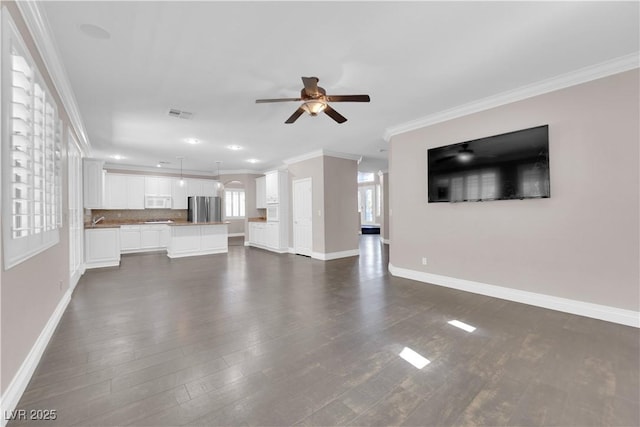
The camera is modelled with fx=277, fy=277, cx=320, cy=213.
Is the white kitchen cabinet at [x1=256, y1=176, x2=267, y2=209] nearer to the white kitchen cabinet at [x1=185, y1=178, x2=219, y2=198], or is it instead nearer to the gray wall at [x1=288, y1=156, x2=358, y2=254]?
the white kitchen cabinet at [x1=185, y1=178, x2=219, y2=198]

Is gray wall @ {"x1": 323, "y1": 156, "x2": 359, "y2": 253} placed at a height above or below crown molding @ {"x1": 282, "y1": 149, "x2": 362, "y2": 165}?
below

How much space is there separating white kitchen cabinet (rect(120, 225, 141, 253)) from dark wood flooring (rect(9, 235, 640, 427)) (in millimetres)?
4761

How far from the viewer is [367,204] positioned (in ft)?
44.2

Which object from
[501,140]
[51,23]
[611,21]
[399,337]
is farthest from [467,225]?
[51,23]

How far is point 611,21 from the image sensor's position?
7.43 ft

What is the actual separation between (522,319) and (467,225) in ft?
4.70

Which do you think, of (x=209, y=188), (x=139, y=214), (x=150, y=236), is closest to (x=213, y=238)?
(x=150, y=236)

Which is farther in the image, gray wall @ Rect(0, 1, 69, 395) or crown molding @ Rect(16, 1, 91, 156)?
crown molding @ Rect(16, 1, 91, 156)

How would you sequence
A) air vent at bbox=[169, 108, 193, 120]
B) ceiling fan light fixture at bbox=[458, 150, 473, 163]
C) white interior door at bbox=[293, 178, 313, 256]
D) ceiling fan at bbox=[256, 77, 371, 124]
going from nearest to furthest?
1. ceiling fan at bbox=[256, 77, 371, 124]
2. ceiling fan light fixture at bbox=[458, 150, 473, 163]
3. air vent at bbox=[169, 108, 193, 120]
4. white interior door at bbox=[293, 178, 313, 256]

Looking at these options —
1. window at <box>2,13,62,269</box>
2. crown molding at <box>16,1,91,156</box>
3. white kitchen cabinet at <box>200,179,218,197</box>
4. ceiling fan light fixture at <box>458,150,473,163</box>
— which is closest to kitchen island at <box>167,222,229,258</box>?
white kitchen cabinet at <box>200,179,218,197</box>

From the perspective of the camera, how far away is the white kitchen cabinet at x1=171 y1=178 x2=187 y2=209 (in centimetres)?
935

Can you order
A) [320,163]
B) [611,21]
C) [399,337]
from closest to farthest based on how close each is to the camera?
[611,21] → [399,337] → [320,163]

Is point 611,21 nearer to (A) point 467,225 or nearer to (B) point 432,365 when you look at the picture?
(A) point 467,225

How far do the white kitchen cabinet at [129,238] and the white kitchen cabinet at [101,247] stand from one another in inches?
84.4
